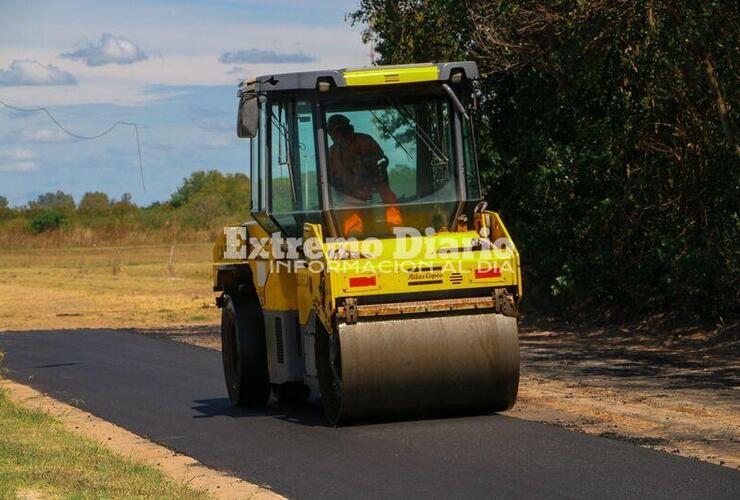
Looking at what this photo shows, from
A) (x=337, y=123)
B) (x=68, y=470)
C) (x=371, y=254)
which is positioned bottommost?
(x=68, y=470)

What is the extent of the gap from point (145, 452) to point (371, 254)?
2.54 meters

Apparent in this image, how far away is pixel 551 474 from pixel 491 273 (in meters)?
2.75

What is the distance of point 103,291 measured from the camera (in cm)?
4034

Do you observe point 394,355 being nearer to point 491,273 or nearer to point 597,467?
point 491,273

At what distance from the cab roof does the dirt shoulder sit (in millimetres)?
3232

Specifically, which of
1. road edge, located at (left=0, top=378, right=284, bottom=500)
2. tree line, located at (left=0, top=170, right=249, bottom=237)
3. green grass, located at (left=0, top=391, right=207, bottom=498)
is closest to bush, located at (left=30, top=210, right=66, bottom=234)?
tree line, located at (left=0, top=170, right=249, bottom=237)

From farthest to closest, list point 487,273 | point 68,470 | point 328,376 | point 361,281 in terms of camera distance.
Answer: point 328,376, point 487,273, point 361,281, point 68,470

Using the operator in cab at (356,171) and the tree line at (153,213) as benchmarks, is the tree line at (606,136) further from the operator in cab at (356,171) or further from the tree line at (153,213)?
the tree line at (153,213)

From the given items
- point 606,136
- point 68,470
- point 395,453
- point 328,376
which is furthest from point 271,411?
point 606,136

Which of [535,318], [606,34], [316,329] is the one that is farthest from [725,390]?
[535,318]

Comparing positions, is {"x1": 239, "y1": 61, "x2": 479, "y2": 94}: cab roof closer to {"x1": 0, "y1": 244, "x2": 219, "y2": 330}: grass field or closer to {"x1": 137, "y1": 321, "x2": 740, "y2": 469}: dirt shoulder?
{"x1": 137, "y1": 321, "x2": 740, "y2": 469}: dirt shoulder

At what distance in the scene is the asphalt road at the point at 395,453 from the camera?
29.4 ft

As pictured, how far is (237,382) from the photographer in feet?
45.9

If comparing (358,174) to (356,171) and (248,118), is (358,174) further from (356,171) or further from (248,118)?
(248,118)
